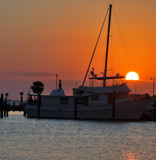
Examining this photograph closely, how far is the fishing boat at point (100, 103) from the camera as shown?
69.5 m

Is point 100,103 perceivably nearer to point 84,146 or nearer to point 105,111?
point 105,111

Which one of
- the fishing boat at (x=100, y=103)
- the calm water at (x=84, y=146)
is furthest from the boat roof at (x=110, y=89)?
the calm water at (x=84, y=146)

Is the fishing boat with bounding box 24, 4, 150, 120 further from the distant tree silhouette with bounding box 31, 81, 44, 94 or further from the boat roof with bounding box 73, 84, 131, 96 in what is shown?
the distant tree silhouette with bounding box 31, 81, 44, 94

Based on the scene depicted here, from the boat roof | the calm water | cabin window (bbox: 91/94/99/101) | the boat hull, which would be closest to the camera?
the calm water

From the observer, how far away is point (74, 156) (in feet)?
113

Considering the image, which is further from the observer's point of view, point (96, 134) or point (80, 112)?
point (80, 112)

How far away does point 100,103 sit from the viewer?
71.4 metres

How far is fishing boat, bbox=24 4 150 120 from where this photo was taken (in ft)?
228

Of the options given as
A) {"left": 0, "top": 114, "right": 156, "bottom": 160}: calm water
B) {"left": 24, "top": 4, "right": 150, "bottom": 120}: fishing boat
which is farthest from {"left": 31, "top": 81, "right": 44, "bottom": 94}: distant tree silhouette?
{"left": 0, "top": 114, "right": 156, "bottom": 160}: calm water

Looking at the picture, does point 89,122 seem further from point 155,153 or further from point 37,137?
point 155,153

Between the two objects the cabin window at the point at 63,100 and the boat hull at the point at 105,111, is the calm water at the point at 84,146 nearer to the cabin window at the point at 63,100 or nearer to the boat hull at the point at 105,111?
the boat hull at the point at 105,111

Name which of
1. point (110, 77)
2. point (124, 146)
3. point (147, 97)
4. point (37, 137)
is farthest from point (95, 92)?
point (124, 146)

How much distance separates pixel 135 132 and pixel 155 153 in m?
18.9

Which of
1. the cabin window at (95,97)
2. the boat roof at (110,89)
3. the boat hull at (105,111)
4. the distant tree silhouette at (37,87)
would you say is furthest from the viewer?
the distant tree silhouette at (37,87)
